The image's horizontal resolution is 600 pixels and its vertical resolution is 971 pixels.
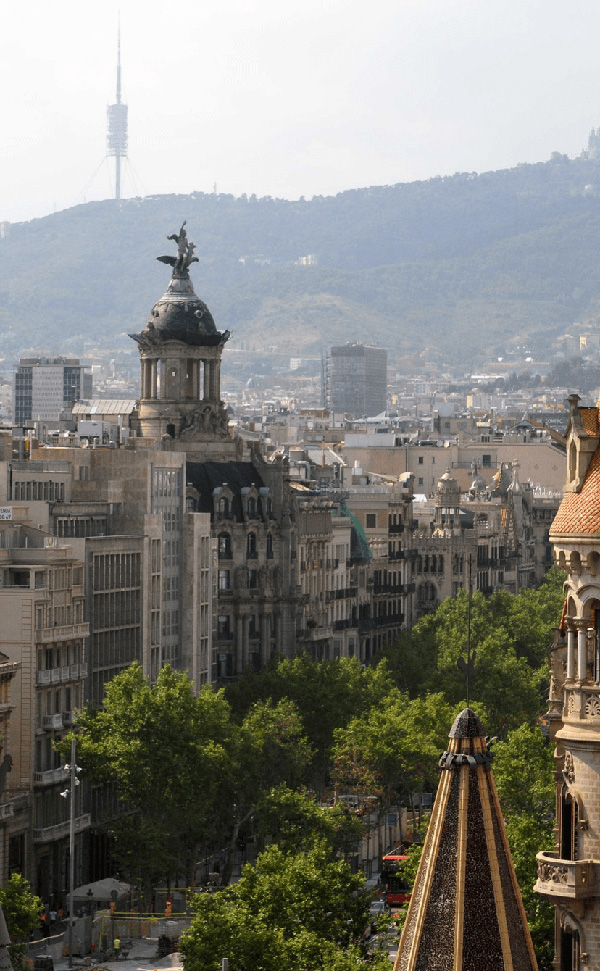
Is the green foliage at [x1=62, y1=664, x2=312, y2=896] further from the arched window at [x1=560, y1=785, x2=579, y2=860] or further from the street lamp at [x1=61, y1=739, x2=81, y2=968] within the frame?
the arched window at [x1=560, y1=785, x2=579, y2=860]

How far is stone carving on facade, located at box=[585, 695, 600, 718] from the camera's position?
181ft

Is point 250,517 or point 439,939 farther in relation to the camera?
point 250,517

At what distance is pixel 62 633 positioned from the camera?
134250 millimetres

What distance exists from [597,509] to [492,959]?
12.6 meters

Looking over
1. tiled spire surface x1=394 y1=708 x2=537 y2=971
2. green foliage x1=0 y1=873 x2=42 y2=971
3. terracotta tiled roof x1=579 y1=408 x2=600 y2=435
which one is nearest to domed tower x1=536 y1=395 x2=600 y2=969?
terracotta tiled roof x1=579 y1=408 x2=600 y2=435

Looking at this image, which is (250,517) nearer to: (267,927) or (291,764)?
(291,764)

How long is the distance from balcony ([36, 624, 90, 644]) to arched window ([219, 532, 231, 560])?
179 ft

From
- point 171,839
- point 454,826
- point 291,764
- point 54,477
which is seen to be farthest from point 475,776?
point 54,477

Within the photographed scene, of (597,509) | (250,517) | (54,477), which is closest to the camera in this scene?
(597,509)

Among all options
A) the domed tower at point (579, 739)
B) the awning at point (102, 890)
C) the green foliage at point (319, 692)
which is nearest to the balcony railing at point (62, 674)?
the awning at point (102, 890)

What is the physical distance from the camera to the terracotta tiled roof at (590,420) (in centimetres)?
5628

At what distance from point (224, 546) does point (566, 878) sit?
13977 cm

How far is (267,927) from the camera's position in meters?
90.4

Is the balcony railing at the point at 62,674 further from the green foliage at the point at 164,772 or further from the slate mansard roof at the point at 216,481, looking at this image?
the slate mansard roof at the point at 216,481
